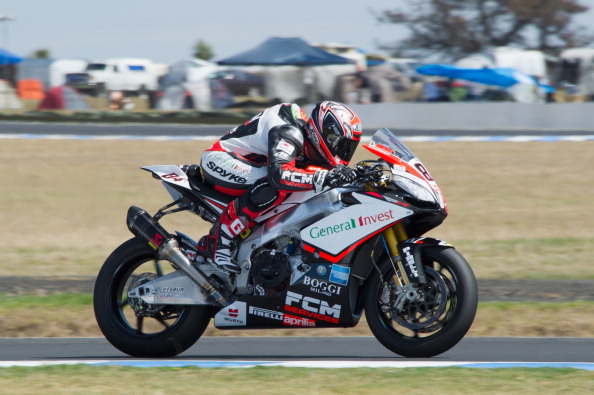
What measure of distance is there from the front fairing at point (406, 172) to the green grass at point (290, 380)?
3.23ft

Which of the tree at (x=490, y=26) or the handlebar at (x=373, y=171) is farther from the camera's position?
the tree at (x=490, y=26)

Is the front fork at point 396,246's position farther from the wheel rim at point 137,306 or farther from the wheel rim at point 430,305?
the wheel rim at point 137,306

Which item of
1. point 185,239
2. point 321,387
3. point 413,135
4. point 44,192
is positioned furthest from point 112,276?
point 413,135

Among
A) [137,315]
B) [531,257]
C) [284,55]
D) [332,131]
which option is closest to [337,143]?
[332,131]

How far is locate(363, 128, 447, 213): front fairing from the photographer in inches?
216

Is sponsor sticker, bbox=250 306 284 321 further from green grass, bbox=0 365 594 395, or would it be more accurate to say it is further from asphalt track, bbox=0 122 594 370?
green grass, bbox=0 365 594 395

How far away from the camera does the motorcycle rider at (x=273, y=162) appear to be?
18.6ft

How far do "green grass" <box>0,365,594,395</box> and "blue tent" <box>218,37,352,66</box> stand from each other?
24.2 m

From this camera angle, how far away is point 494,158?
19641 millimetres

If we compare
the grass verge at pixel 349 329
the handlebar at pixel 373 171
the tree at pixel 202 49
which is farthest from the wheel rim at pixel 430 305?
the tree at pixel 202 49

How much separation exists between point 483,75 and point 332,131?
22.7 m

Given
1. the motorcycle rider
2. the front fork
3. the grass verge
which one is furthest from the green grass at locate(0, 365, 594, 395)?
the grass verge

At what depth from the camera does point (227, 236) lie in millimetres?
5926

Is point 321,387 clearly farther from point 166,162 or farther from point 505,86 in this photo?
point 505,86
